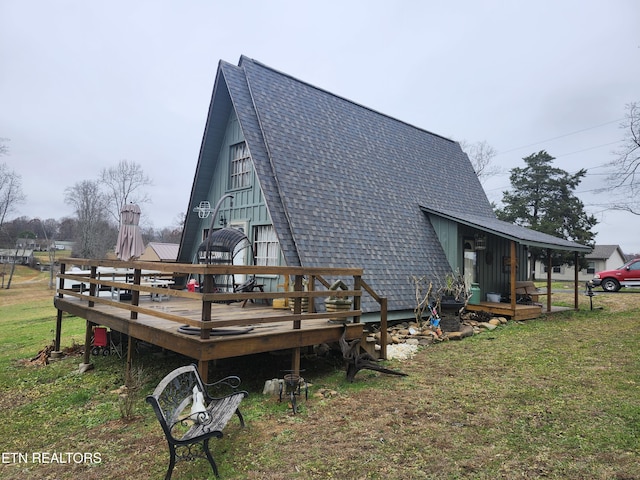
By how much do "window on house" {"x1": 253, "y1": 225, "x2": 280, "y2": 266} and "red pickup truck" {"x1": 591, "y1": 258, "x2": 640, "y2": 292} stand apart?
1986 centimetres

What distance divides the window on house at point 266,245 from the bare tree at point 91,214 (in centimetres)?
3539

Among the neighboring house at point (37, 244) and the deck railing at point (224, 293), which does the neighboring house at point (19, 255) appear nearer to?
the neighboring house at point (37, 244)

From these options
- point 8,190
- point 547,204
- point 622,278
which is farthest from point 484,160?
point 8,190

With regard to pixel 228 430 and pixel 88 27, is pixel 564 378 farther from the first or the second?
pixel 88 27

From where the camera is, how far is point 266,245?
32.2 ft

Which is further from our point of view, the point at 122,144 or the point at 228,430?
the point at 122,144

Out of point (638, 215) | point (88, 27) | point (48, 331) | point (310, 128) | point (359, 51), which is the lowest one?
point (48, 331)

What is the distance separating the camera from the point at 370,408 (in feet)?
16.3

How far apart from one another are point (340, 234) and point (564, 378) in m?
5.27

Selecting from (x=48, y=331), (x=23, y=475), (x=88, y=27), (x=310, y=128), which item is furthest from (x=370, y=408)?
(x=88, y=27)

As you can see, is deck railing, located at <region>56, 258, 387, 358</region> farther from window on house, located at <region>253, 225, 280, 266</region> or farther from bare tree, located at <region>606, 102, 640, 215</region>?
bare tree, located at <region>606, 102, 640, 215</region>

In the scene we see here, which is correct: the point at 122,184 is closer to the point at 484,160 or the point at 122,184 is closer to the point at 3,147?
the point at 3,147

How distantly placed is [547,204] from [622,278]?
43.0ft

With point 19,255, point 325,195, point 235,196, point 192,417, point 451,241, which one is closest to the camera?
point 192,417
